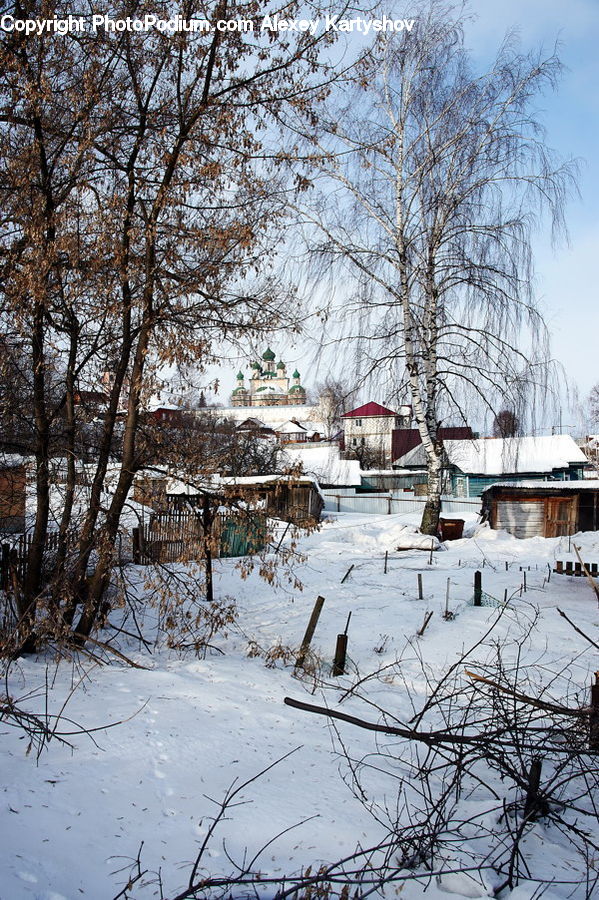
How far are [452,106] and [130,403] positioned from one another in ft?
35.4

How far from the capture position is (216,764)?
3.79 metres

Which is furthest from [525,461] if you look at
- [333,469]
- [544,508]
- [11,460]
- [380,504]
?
[11,460]

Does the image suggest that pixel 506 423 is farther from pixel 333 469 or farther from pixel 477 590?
pixel 333 469

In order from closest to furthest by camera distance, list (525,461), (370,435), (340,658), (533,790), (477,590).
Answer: (533,790) < (340,658) < (477,590) < (525,461) < (370,435)

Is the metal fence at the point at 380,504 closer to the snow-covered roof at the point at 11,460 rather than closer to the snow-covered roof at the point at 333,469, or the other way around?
the snow-covered roof at the point at 333,469

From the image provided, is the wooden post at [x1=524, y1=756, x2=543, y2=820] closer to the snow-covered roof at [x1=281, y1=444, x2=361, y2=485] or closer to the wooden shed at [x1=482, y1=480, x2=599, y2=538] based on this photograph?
the wooden shed at [x1=482, y1=480, x2=599, y2=538]

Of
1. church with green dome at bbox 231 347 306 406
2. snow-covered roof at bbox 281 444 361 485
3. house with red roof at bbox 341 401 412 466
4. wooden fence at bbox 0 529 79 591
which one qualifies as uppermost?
church with green dome at bbox 231 347 306 406

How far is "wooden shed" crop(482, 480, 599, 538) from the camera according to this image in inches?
826

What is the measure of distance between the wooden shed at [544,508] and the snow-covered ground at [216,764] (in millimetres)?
12883

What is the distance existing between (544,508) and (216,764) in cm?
1977

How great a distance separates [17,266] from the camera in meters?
6.32

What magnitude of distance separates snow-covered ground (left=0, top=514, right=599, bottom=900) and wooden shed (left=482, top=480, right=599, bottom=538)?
42.3 feet

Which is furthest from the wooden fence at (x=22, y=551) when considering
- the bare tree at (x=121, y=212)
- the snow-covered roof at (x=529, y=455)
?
the snow-covered roof at (x=529, y=455)

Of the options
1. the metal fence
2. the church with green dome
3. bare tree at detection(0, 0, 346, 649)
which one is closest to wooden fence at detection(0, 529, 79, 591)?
bare tree at detection(0, 0, 346, 649)
